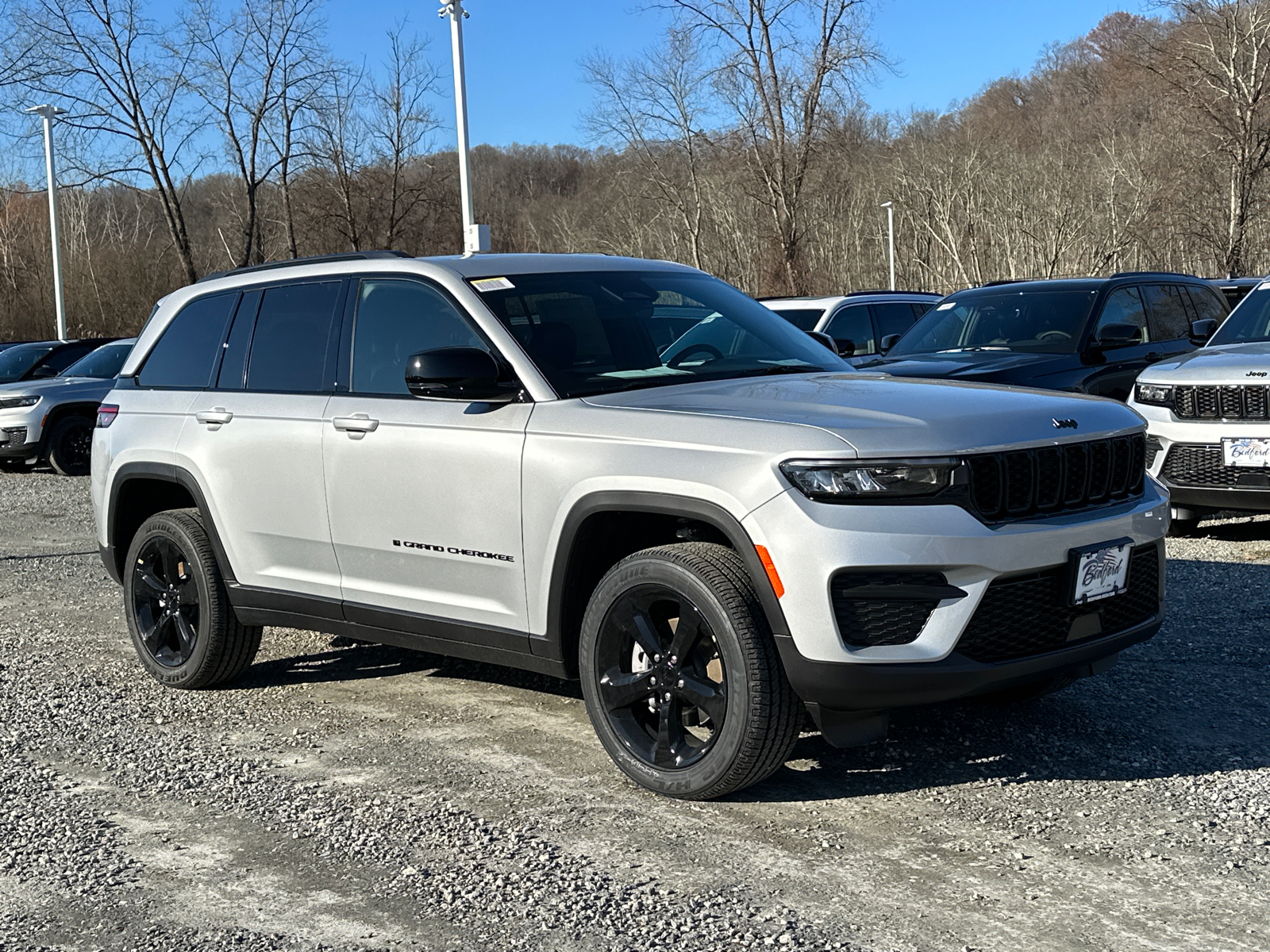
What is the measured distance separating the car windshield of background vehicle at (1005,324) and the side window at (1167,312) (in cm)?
87

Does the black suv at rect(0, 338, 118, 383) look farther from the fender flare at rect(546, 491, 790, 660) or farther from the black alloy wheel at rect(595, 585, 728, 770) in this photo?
the black alloy wheel at rect(595, 585, 728, 770)

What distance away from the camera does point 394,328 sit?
18.0 ft

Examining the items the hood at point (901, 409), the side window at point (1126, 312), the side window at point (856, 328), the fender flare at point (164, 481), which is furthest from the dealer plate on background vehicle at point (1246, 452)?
the side window at point (856, 328)

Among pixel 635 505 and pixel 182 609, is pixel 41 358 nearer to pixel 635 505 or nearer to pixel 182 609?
pixel 182 609

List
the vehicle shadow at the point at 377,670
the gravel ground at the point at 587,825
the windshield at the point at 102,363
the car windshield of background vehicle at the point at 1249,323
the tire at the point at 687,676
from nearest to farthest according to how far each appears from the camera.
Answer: the gravel ground at the point at 587,825 < the tire at the point at 687,676 < the vehicle shadow at the point at 377,670 < the car windshield of background vehicle at the point at 1249,323 < the windshield at the point at 102,363

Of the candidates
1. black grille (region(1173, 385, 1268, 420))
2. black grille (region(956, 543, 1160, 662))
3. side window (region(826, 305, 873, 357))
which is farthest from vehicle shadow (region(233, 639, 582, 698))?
side window (region(826, 305, 873, 357))

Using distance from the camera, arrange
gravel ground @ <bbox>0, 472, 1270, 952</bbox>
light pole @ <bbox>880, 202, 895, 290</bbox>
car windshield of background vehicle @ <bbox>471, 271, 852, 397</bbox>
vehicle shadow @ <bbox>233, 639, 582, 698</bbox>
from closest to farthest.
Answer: gravel ground @ <bbox>0, 472, 1270, 952</bbox>
car windshield of background vehicle @ <bbox>471, 271, 852, 397</bbox>
vehicle shadow @ <bbox>233, 639, 582, 698</bbox>
light pole @ <bbox>880, 202, 895, 290</bbox>

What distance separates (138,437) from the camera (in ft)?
21.2

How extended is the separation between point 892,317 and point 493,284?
1124 centimetres

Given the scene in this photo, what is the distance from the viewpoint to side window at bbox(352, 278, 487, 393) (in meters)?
5.29

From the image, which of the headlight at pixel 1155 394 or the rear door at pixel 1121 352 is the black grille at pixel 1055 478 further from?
the rear door at pixel 1121 352

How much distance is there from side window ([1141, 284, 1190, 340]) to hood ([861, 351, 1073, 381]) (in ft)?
4.98

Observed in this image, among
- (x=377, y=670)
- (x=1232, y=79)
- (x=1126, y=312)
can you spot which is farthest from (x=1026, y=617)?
(x=1232, y=79)

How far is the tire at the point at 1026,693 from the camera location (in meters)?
4.90
